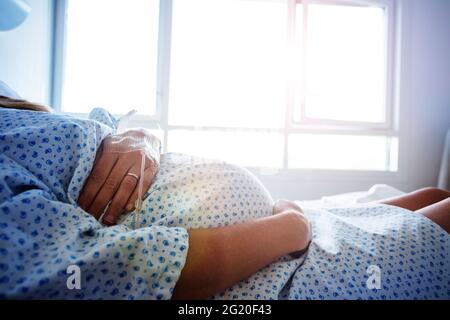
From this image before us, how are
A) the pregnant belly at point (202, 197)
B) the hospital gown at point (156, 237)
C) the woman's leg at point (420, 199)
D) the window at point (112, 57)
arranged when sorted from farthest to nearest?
1. the window at point (112, 57)
2. the woman's leg at point (420, 199)
3. the pregnant belly at point (202, 197)
4. the hospital gown at point (156, 237)

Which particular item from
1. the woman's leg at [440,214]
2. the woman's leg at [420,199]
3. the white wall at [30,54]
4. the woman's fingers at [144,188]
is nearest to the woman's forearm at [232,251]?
the woman's fingers at [144,188]

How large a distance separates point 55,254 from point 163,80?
1765 mm

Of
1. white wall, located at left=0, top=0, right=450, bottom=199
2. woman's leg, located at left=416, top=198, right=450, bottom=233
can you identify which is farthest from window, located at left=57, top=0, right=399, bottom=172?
woman's leg, located at left=416, top=198, right=450, bottom=233

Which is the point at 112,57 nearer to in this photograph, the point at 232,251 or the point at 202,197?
the point at 202,197

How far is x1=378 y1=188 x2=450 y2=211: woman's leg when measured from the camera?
82cm

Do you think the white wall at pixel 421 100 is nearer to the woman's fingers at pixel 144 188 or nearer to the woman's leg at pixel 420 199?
the woman's leg at pixel 420 199

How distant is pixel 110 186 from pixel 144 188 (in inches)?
2.6

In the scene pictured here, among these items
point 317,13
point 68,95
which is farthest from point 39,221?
point 317,13

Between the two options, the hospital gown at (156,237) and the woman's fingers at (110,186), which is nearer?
the hospital gown at (156,237)

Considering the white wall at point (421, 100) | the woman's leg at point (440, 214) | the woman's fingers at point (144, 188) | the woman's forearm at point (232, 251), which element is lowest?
the woman's forearm at point (232, 251)

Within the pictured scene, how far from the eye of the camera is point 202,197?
1.61 feet

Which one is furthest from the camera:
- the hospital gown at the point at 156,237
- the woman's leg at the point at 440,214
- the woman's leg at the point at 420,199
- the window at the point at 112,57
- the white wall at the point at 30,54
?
the window at the point at 112,57

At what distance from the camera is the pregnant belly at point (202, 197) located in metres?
0.47

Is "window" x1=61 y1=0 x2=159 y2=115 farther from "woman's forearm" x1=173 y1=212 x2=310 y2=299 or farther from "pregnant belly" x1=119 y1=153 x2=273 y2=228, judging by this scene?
"woman's forearm" x1=173 y1=212 x2=310 y2=299
